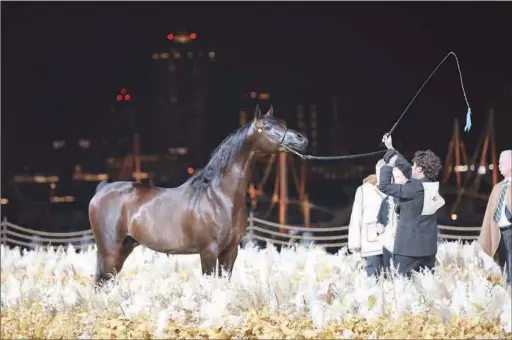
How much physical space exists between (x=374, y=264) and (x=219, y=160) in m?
1.54

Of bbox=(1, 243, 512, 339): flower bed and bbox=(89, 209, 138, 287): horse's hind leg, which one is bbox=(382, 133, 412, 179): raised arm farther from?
bbox=(89, 209, 138, 287): horse's hind leg

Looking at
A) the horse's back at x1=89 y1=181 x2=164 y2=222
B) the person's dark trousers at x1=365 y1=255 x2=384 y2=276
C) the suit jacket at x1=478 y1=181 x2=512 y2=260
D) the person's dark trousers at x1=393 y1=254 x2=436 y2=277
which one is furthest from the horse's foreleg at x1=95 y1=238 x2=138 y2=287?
the suit jacket at x1=478 y1=181 x2=512 y2=260

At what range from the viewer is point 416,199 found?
5.40 metres

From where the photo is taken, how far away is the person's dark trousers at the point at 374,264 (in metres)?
6.46

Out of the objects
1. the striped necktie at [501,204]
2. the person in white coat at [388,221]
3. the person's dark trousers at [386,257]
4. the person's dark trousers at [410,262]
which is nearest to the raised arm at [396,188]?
the person's dark trousers at [410,262]

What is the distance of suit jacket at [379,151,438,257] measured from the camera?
5.38m

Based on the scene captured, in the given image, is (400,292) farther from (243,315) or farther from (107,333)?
(107,333)

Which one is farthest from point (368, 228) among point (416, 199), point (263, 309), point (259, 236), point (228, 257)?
point (259, 236)

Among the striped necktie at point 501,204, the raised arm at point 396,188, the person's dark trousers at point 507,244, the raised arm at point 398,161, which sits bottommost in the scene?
the person's dark trousers at point 507,244

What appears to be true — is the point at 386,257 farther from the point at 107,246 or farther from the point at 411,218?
the point at 107,246

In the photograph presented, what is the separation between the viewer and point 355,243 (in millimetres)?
6422

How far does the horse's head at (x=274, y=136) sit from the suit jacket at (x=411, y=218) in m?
0.64

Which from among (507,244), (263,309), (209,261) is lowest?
(263,309)

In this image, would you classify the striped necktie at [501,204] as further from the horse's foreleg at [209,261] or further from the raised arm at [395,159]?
the horse's foreleg at [209,261]
